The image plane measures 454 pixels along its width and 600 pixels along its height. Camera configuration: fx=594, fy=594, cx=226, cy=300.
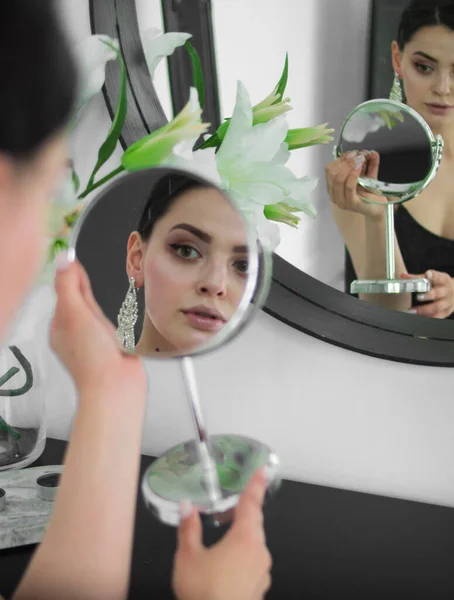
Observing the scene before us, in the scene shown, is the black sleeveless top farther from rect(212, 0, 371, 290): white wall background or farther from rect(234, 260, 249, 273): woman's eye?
rect(234, 260, 249, 273): woman's eye

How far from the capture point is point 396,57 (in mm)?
622

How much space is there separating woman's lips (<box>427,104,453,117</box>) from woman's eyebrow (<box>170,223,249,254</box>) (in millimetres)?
351

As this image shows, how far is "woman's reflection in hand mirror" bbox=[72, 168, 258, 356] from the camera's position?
0.39 metres

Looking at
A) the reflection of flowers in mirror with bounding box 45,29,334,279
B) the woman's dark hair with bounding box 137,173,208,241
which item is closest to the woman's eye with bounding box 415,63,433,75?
the reflection of flowers in mirror with bounding box 45,29,334,279

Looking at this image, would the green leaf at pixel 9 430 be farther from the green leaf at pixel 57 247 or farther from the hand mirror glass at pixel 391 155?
the hand mirror glass at pixel 391 155

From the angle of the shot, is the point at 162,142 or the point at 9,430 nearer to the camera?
the point at 162,142

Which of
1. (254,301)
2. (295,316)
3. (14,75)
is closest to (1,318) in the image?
(14,75)

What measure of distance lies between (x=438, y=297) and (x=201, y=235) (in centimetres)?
34

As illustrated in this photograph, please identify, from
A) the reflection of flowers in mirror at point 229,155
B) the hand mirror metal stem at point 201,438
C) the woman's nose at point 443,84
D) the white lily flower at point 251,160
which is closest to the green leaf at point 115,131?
the reflection of flowers in mirror at point 229,155

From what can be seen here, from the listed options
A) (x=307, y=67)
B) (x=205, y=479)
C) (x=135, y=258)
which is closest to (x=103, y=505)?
(x=205, y=479)

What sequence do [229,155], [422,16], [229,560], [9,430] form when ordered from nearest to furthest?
[229,560]
[229,155]
[422,16]
[9,430]

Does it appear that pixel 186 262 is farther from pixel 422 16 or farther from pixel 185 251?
pixel 422 16

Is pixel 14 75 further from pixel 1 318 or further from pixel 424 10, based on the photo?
pixel 424 10

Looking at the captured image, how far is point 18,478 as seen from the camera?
0.65m
